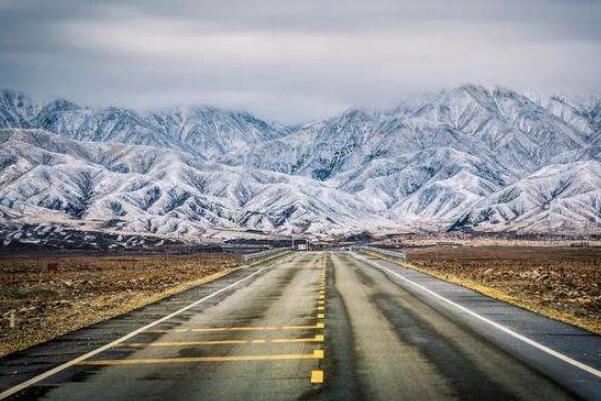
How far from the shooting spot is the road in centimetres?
1095

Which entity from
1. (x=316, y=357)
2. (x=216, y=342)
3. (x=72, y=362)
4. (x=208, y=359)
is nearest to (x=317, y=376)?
(x=316, y=357)

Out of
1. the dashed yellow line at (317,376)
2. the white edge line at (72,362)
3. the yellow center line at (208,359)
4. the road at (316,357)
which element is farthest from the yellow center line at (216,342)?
the dashed yellow line at (317,376)

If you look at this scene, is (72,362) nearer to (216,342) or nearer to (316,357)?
(216,342)

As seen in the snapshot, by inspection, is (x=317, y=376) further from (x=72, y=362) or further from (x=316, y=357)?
(x=72, y=362)

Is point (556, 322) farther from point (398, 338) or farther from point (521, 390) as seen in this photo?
point (521, 390)

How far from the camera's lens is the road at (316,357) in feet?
35.9

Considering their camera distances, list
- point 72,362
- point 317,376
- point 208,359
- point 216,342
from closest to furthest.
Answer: point 317,376 < point 72,362 < point 208,359 < point 216,342

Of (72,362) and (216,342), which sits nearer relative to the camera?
(72,362)

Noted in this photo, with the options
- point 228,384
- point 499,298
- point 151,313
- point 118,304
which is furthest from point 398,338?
point 118,304

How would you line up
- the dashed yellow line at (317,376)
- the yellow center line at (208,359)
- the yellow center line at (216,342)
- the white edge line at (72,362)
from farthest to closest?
the yellow center line at (216,342) < the yellow center line at (208,359) < the dashed yellow line at (317,376) < the white edge line at (72,362)

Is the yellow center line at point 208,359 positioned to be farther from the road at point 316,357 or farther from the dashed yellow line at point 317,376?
the dashed yellow line at point 317,376

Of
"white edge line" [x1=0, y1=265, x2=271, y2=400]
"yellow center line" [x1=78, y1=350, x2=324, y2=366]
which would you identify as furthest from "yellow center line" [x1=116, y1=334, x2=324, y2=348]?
"yellow center line" [x1=78, y1=350, x2=324, y2=366]

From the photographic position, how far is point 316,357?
13.8 meters

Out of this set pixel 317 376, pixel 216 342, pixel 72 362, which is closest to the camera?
pixel 317 376
